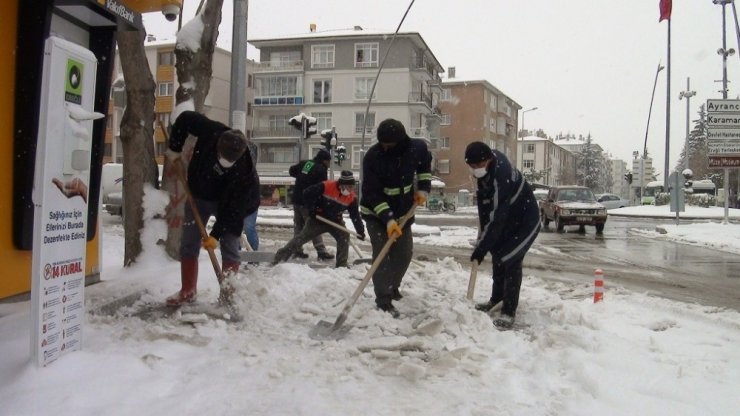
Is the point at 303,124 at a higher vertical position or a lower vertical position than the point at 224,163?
higher

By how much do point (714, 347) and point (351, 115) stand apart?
4434cm

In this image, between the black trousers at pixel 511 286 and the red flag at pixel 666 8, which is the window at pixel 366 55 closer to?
the red flag at pixel 666 8

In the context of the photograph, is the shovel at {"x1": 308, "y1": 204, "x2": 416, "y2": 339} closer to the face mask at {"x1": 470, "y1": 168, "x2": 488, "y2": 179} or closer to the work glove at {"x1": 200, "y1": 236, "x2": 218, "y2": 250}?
the face mask at {"x1": 470, "y1": 168, "x2": 488, "y2": 179}

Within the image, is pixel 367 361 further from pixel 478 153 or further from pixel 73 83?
pixel 73 83

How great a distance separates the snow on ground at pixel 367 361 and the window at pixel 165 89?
47770 millimetres

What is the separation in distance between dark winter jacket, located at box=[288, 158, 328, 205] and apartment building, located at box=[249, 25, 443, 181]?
3715cm

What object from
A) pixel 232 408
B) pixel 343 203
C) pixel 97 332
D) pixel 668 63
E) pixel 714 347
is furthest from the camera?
pixel 668 63

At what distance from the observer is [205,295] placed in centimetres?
512

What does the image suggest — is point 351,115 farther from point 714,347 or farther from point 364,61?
point 714,347

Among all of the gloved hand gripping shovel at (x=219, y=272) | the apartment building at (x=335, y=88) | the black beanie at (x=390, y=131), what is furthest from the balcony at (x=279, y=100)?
the gloved hand gripping shovel at (x=219, y=272)

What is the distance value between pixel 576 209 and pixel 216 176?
16633mm

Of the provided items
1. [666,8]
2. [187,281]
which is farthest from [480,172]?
[666,8]

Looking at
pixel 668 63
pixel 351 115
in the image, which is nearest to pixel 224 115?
pixel 351 115

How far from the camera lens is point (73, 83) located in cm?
307
